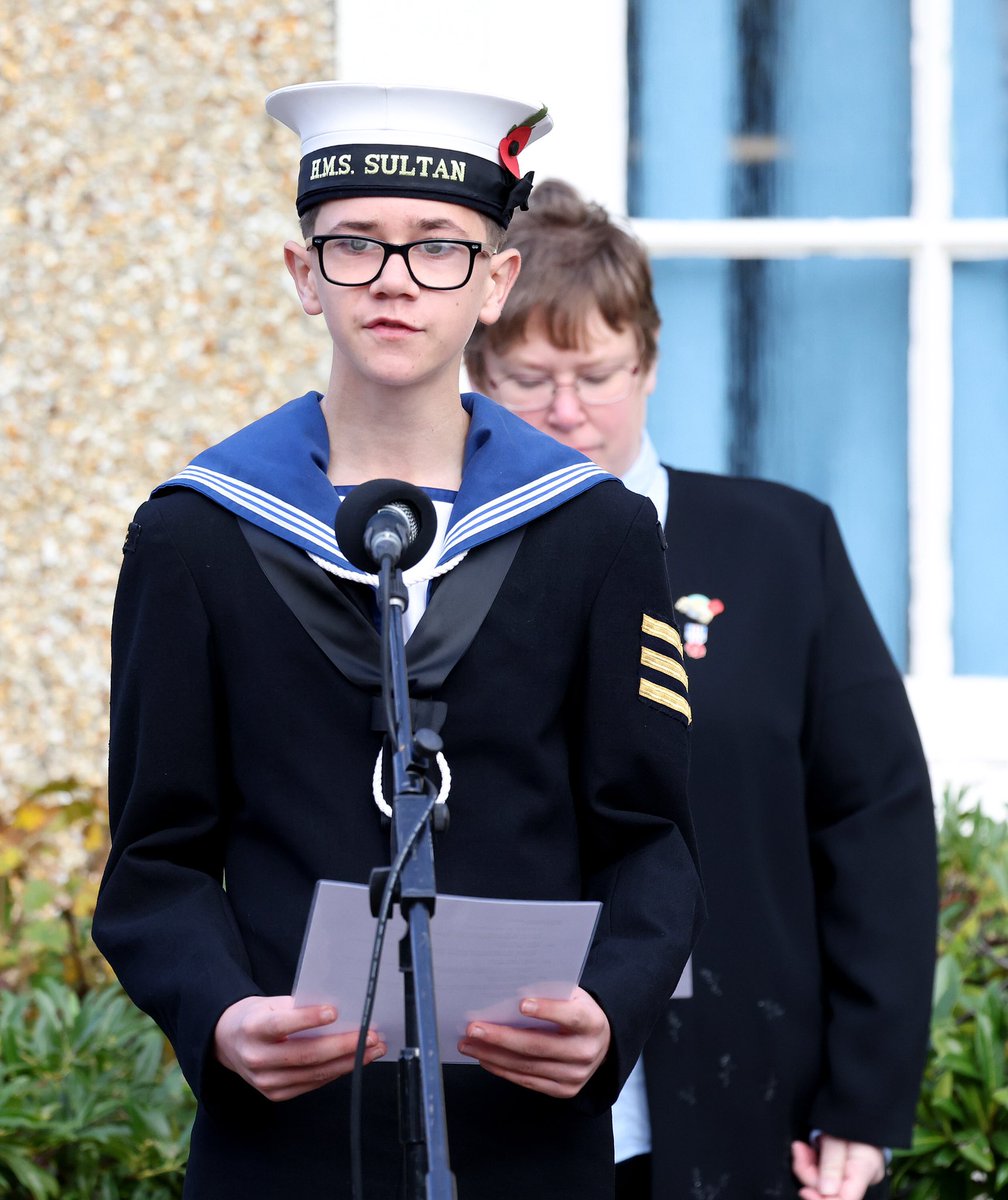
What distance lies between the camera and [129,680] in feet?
6.93

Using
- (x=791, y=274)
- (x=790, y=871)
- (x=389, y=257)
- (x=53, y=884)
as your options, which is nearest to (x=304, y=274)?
(x=389, y=257)

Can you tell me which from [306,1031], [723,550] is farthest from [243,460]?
[723,550]

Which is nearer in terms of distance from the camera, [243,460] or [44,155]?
[243,460]

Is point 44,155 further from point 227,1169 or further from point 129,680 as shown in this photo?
point 227,1169

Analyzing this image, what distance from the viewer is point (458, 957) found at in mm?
1832

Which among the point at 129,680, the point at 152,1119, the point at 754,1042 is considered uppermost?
the point at 129,680

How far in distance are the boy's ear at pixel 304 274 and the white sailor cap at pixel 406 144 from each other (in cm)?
5

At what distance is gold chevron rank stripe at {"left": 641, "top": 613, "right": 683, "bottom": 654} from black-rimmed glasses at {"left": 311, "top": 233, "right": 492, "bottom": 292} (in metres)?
0.43

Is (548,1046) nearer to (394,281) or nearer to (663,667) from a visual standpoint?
(663,667)

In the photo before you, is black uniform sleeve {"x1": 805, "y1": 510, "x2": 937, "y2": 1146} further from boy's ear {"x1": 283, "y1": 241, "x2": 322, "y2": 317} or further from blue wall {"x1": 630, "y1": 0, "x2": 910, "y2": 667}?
blue wall {"x1": 630, "y1": 0, "x2": 910, "y2": 667}

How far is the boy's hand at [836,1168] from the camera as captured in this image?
2.89 metres

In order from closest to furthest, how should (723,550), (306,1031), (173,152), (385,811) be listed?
(306,1031) → (385,811) → (723,550) → (173,152)

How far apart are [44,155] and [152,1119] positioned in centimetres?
252

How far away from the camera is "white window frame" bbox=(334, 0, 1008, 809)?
15.4ft
